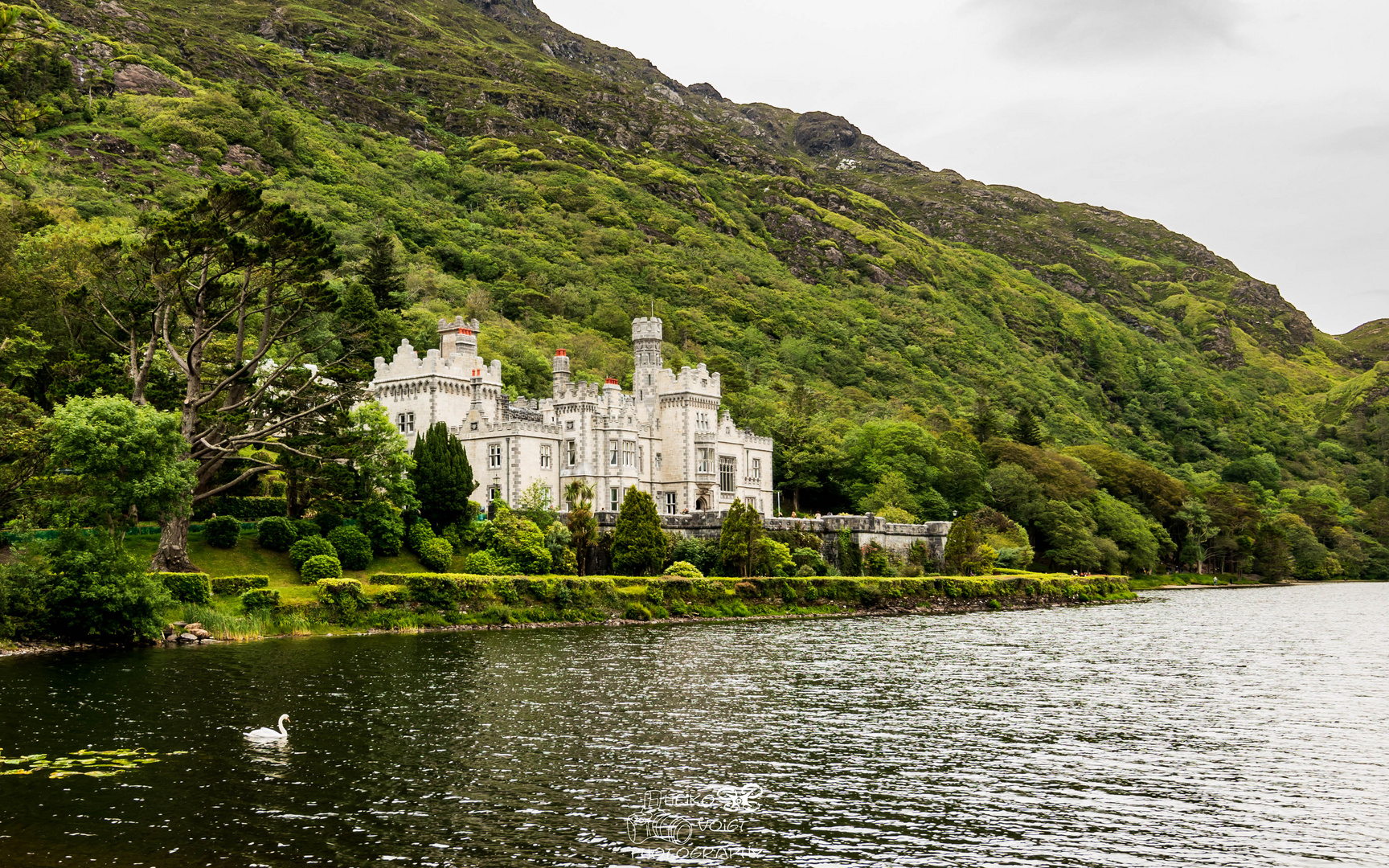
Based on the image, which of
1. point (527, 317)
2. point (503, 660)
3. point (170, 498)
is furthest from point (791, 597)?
point (527, 317)

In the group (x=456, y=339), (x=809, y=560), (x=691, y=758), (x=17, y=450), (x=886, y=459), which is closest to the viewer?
(x=691, y=758)

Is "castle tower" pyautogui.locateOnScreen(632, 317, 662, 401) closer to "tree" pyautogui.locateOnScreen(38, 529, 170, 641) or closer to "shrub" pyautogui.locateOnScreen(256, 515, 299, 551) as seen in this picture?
"shrub" pyautogui.locateOnScreen(256, 515, 299, 551)

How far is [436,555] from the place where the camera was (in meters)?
66.9

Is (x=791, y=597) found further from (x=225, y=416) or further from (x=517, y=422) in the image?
(x=225, y=416)

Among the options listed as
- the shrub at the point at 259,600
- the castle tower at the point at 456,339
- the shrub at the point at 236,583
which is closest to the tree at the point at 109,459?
the shrub at the point at 236,583

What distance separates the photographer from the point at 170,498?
5294cm

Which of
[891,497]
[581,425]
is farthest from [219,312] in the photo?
[891,497]

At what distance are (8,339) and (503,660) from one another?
36.5 m

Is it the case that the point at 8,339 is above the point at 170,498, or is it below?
above

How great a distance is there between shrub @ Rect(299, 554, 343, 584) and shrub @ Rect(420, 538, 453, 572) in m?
6.91

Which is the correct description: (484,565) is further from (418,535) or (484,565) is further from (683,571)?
(683,571)

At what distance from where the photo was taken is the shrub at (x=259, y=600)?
53.8 meters

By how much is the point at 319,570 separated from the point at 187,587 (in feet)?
26.5

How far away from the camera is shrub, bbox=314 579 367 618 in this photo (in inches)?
2216
